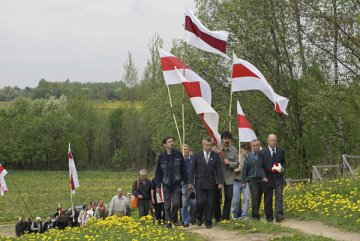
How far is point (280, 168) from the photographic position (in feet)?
47.9

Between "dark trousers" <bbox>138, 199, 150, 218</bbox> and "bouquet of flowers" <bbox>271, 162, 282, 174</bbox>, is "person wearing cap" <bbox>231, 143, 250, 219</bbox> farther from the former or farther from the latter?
"dark trousers" <bbox>138, 199, 150, 218</bbox>

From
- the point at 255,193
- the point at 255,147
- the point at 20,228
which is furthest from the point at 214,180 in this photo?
the point at 20,228

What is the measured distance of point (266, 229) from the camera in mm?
13094

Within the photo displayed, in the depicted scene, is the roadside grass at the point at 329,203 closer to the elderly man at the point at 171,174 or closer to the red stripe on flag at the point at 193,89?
the elderly man at the point at 171,174

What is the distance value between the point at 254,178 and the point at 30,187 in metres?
55.2

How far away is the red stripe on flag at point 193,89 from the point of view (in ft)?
50.8

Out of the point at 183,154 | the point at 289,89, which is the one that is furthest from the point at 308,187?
the point at 289,89

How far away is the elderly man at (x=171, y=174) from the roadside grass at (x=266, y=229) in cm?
125

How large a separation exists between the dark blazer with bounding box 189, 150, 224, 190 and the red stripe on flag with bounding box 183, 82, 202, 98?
1.81m

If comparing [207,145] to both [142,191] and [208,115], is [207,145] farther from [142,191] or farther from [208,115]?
[142,191]

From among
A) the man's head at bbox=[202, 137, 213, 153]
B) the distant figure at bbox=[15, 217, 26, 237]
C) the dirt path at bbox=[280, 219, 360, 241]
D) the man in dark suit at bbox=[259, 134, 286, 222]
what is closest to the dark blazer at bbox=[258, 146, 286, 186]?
the man in dark suit at bbox=[259, 134, 286, 222]

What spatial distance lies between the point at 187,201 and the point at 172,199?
2.98ft

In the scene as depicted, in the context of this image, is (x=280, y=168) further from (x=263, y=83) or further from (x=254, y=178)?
(x=263, y=83)

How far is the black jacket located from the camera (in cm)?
1447
